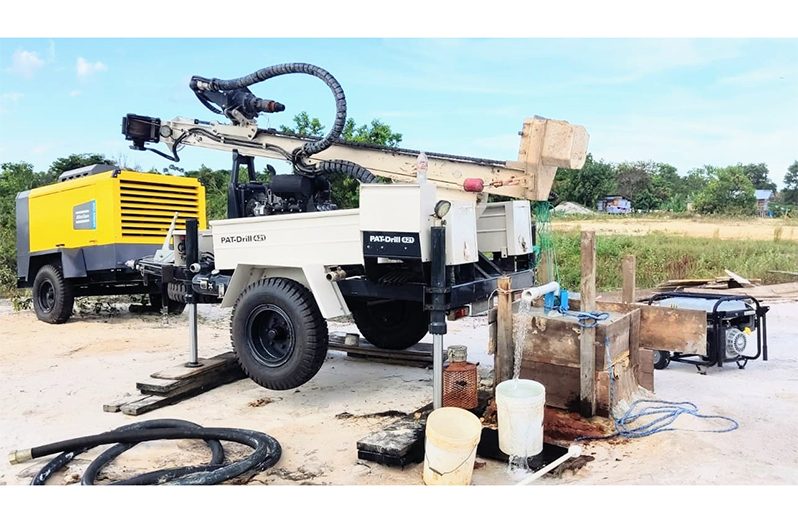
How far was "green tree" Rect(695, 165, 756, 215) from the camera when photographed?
3653 cm

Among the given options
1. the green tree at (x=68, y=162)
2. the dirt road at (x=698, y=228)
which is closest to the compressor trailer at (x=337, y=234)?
the dirt road at (x=698, y=228)

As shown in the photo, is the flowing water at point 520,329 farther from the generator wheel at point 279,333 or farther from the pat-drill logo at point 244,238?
the pat-drill logo at point 244,238

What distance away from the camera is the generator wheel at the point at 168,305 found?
1143 cm

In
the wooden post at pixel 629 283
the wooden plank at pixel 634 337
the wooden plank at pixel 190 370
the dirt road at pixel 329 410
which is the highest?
the wooden post at pixel 629 283

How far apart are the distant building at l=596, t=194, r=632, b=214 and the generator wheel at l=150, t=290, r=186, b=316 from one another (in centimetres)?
3609

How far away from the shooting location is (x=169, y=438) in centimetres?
450

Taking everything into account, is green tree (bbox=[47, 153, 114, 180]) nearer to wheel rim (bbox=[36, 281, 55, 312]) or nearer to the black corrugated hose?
wheel rim (bbox=[36, 281, 55, 312])

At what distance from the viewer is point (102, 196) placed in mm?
9516

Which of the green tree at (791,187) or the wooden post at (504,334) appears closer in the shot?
the wooden post at (504,334)

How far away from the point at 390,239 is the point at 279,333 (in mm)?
1359

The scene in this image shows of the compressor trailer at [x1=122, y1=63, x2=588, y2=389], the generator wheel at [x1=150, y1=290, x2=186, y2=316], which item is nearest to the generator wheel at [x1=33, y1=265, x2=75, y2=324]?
the generator wheel at [x1=150, y1=290, x2=186, y2=316]

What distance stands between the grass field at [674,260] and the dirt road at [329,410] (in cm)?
562

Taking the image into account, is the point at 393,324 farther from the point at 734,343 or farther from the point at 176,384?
the point at 734,343

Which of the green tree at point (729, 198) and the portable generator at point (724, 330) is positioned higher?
the green tree at point (729, 198)
